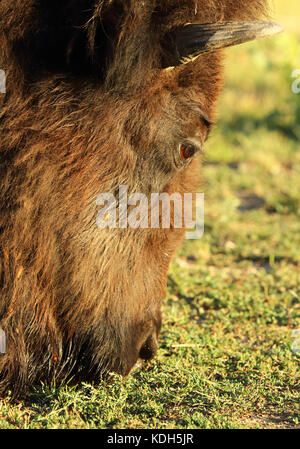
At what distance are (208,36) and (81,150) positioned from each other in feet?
2.38

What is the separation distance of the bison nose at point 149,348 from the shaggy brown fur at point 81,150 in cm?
24

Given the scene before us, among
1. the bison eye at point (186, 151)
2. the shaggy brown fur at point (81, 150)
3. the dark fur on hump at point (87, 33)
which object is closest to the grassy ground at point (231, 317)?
the shaggy brown fur at point (81, 150)

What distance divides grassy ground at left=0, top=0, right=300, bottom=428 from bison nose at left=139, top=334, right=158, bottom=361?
3.3 inches

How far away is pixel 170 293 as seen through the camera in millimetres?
4941

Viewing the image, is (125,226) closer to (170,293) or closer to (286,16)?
(170,293)

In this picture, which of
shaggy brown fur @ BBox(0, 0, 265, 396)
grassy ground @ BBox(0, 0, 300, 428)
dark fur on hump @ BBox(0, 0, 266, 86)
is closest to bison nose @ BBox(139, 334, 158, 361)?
grassy ground @ BBox(0, 0, 300, 428)

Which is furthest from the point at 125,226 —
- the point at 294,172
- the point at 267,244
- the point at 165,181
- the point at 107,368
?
the point at 294,172

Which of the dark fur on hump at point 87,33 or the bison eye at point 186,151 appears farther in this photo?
the bison eye at point 186,151

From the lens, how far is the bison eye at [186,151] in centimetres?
325

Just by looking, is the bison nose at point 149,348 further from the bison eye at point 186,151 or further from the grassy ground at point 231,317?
the bison eye at point 186,151

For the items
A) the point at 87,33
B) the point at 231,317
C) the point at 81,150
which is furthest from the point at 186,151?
the point at 231,317

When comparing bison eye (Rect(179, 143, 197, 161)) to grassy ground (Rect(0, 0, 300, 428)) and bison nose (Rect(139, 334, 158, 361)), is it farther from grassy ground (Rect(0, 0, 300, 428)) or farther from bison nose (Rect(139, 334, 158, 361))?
grassy ground (Rect(0, 0, 300, 428))

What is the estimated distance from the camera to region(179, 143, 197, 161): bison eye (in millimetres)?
3254

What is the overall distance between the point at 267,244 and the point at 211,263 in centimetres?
59
